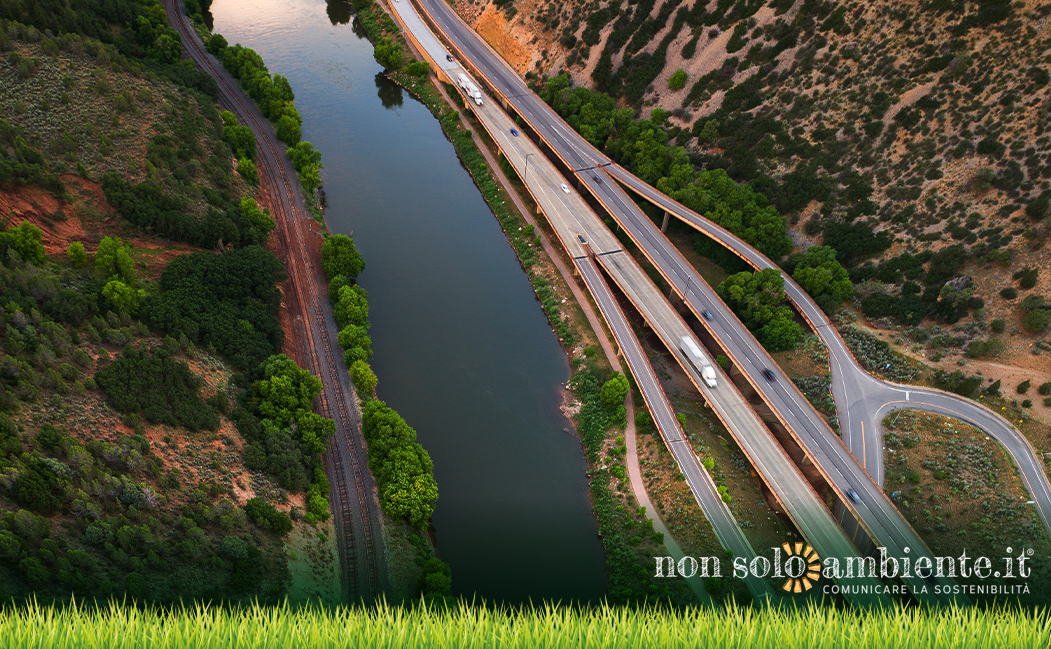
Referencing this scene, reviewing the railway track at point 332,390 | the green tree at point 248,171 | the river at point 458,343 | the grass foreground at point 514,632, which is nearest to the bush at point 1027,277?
the river at point 458,343

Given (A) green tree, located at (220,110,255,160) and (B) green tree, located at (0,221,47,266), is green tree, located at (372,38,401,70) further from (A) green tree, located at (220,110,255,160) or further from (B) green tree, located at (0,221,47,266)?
(B) green tree, located at (0,221,47,266)

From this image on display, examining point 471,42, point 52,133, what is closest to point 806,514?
point 52,133

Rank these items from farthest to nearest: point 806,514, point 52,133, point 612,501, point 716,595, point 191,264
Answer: point 52,133 < point 191,264 < point 612,501 < point 806,514 < point 716,595

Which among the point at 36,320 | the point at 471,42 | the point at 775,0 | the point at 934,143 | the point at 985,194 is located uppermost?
the point at 471,42

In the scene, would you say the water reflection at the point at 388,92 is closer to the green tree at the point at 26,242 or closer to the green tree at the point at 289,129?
the green tree at the point at 289,129

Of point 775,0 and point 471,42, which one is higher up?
point 471,42

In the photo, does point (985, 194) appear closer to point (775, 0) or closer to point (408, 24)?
point (775, 0)

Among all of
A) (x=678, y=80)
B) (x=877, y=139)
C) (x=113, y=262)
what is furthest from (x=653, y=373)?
(x=678, y=80)

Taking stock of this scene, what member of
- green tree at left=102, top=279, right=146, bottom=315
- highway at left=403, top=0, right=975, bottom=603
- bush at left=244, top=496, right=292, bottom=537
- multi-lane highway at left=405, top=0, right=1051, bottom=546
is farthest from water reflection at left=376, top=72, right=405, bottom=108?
bush at left=244, top=496, right=292, bottom=537
